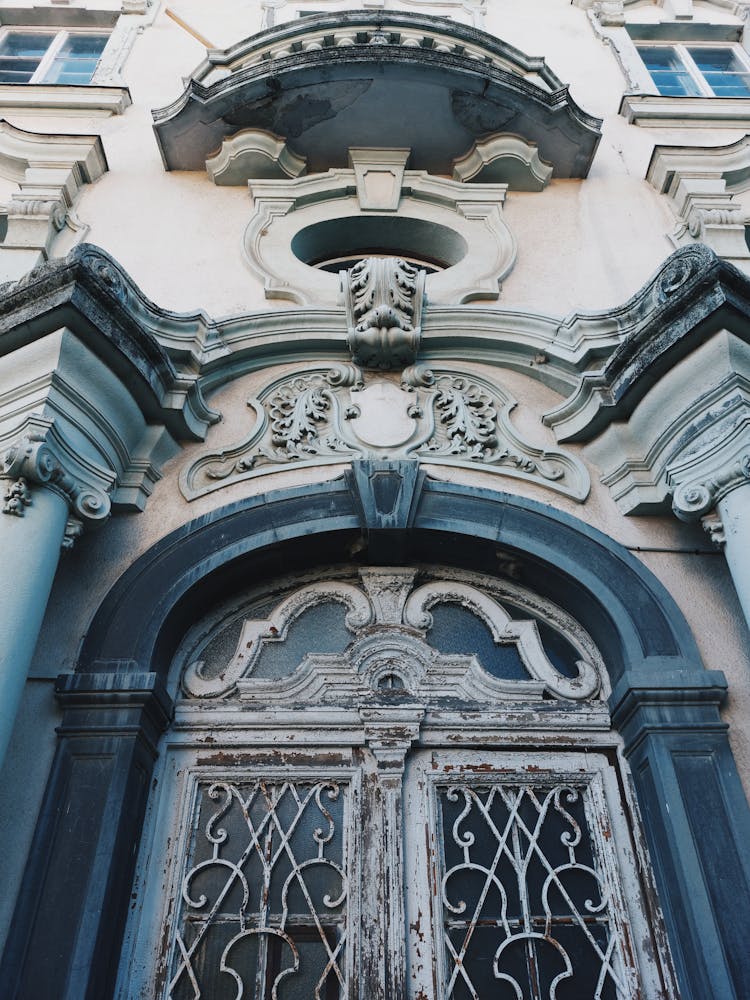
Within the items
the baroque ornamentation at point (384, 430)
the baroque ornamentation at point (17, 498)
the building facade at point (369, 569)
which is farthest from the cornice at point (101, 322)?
the baroque ornamentation at point (17, 498)

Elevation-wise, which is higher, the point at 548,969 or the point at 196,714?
the point at 196,714

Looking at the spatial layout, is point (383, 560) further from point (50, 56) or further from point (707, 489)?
point (50, 56)

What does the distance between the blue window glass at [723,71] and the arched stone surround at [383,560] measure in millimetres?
5866

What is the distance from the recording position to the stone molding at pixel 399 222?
210 inches

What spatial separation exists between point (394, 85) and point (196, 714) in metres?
4.60

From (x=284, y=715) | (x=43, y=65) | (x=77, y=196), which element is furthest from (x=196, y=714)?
(x=43, y=65)

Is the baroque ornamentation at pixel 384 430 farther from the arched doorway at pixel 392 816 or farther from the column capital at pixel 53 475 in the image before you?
the arched doorway at pixel 392 816

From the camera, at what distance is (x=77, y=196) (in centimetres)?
583

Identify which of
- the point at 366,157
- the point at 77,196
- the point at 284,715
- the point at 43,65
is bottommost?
the point at 284,715

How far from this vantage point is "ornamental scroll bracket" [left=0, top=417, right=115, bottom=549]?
3.30m

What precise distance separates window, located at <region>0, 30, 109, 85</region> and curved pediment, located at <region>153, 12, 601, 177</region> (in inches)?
83.0

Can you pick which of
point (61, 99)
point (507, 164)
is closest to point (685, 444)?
point (507, 164)

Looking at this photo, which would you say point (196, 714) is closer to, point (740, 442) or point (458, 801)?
point (458, 801)

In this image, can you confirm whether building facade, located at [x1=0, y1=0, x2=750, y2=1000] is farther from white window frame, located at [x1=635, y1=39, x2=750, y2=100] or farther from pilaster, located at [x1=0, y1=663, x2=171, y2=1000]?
white window frame, located at [x1=635, y1=39, x2=750, y2=100]
